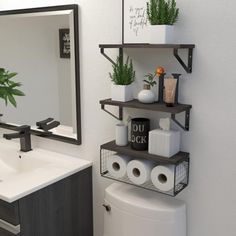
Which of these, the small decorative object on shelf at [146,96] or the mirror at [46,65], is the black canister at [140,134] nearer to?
the small decorative object on shelf at [146,96]

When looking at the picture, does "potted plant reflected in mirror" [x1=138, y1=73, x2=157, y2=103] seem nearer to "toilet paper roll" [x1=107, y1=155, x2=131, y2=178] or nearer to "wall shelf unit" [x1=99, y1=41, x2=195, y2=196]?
"wall shelf unit" [x1=99, y1=41, x2=195, y2=196]

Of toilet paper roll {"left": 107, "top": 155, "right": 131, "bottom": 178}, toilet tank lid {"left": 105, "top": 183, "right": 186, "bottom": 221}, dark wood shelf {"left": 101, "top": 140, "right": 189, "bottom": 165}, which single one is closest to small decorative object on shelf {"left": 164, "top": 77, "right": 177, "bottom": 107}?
dark wood shelf {"left": 101, "top": 140, "right": 189, "bottom": 165}

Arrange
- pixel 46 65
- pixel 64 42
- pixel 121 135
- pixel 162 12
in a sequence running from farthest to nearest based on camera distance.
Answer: pixel 46 65
pixel 64 42
pixel 121 135
pixel 162 12

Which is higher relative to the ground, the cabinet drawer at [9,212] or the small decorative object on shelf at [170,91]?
the small decorative object on shelf at [170,91]

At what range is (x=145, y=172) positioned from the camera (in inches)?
59.6

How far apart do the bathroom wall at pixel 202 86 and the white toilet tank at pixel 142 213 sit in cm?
9

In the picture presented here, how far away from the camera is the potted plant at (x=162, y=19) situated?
53.6 inches

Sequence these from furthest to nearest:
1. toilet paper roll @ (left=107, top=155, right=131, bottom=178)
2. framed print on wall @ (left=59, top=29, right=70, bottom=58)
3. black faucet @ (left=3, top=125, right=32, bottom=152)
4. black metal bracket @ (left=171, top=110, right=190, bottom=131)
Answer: black faucet @ (left=3, top=125, right=32, bottom=152), framed print on wall @ (left=59, top=29, right=70, bottom=58), toilet paper roll @ (left=107, top=155, right=131, bottom=178), black metal bracket @ (left=171, top=110, right=190, bottom=131)

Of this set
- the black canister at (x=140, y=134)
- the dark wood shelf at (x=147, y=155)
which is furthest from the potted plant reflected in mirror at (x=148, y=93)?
the dark wood shelf at (x=147, y=155)

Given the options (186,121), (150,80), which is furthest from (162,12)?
(186,121)

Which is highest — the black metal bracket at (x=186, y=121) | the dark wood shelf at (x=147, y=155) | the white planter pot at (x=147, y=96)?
the white planter pot at (x=147, y=96)

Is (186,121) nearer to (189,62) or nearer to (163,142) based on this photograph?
(163,142)

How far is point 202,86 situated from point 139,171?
1.63ft

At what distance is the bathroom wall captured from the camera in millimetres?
1354
